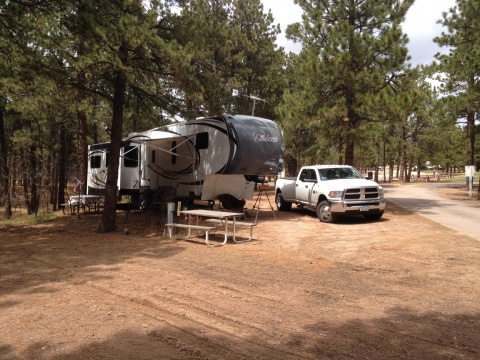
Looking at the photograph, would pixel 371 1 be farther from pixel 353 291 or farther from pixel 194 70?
pixel 353 291

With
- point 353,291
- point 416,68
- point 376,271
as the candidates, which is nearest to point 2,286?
point 353,291

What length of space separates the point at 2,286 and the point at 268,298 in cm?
385

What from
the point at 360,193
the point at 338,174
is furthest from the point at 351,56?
the point at 360,193

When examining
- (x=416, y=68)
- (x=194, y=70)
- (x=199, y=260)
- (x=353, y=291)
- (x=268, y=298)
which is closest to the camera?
(x=268, y=298)

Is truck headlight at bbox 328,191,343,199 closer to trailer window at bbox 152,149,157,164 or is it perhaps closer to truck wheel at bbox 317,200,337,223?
truck wheel at bbox 317,200,337,223

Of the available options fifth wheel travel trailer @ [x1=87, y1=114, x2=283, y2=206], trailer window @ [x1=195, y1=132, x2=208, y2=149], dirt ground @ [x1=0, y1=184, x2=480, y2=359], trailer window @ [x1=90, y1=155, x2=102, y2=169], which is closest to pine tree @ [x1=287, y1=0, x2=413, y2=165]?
fifth wheel travel trailer @ [x1=87, y1=114, x2=283, y2=206]

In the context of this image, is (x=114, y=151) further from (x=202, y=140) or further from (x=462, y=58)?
(x=462, y=58)

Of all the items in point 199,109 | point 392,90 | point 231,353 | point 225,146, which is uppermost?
point 392,90

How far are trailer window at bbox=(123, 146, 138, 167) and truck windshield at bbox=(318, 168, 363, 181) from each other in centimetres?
770

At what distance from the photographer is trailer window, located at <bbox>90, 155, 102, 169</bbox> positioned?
18.9 meters

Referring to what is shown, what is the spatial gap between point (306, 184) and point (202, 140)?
4.05 m

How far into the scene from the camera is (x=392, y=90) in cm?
1697

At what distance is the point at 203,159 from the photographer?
14.1 m

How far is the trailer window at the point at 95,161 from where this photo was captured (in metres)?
18.9
